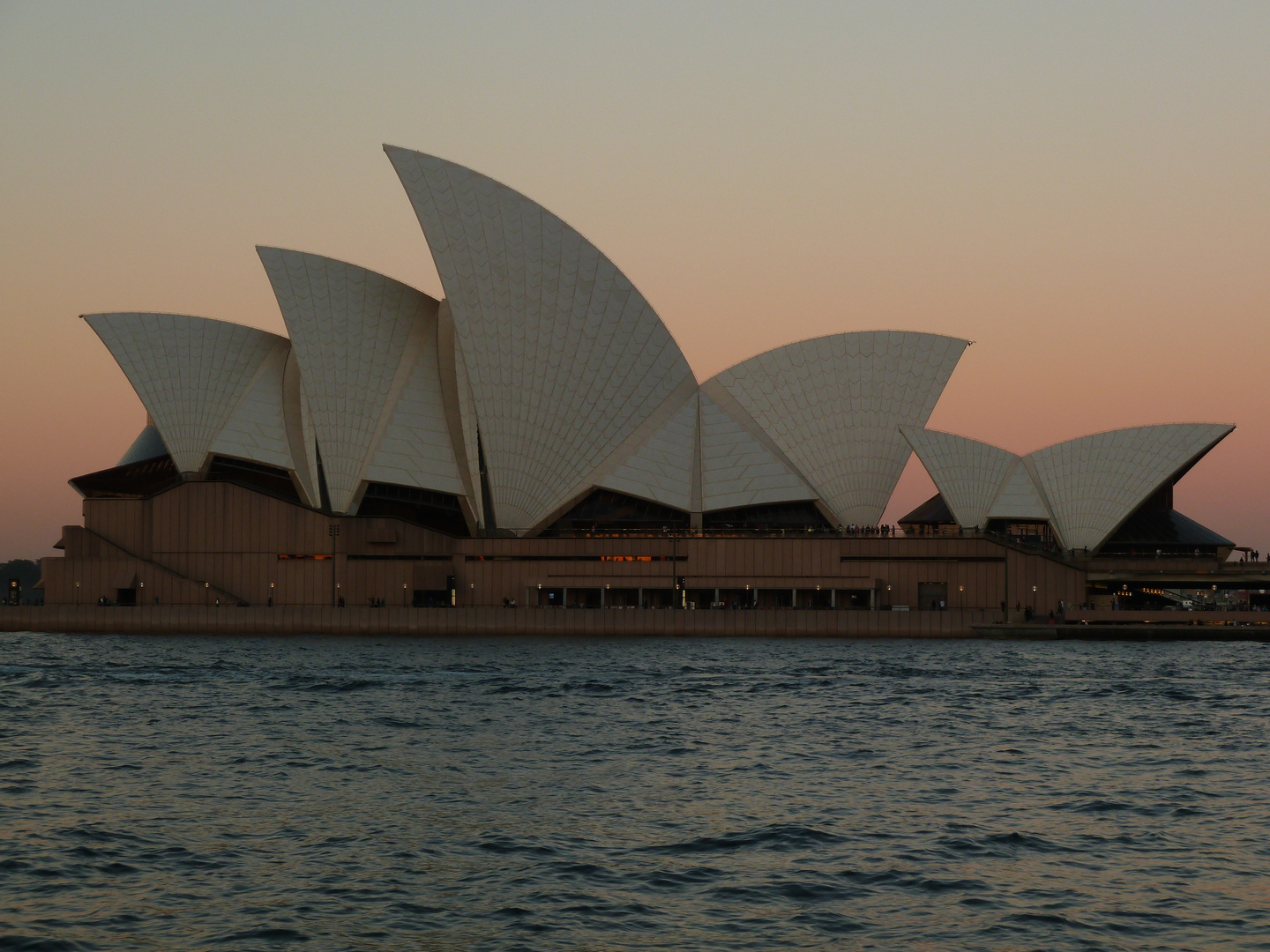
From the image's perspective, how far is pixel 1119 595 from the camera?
7000cm

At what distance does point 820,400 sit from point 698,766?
44.3 m

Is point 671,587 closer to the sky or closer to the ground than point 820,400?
closer to the ground

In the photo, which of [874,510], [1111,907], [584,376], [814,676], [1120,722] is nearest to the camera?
[1111,907]

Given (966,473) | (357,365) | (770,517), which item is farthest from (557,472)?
(966,473)

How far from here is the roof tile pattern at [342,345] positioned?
197 ft

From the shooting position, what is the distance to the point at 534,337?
6022 centimetres

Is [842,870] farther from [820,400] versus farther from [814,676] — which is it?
[820,400]

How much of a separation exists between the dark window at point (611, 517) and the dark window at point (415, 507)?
189 inches

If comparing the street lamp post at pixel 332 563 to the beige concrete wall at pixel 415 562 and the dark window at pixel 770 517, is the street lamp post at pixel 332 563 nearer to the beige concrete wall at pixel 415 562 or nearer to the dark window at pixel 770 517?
the beige concrete wall at pixel 415 562

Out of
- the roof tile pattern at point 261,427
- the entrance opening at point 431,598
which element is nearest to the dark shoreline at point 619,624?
the entrance opening at point 431,598

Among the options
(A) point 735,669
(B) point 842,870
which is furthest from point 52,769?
(A) point 735,669

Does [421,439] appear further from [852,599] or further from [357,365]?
[852,599]

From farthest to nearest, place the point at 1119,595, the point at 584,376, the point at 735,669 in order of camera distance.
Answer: the point at 1119,595 < the point at 584,376 < the point at 735,669

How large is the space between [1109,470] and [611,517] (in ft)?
76.6
